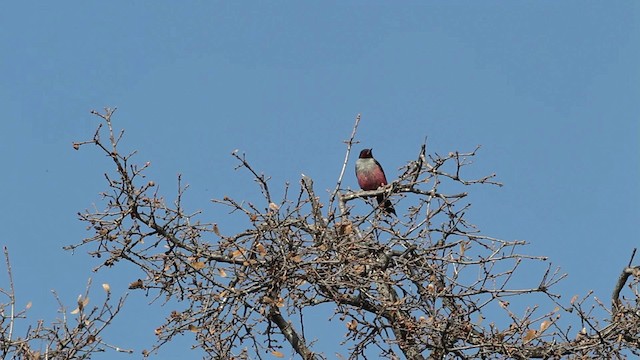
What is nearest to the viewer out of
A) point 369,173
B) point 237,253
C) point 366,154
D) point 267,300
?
point 267,300

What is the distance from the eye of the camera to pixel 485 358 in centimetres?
819

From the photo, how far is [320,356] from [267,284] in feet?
2.47

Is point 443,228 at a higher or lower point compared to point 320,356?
higher

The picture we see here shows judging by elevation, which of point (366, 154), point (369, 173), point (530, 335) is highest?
point (366, 154)

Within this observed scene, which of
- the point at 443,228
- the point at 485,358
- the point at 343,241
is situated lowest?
the point at 485,358

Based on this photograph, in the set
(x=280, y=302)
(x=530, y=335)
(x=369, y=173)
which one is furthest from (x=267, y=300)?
(x=369, y=173)

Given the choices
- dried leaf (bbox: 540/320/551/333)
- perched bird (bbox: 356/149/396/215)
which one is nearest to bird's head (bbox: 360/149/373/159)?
perched bird (bbox: 356/149/396/215)

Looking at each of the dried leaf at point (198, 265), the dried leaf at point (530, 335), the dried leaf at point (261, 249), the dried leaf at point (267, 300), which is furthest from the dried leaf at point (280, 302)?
the dried leaf at point (530, 335)

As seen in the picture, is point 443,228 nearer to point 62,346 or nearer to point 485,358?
point 485,358

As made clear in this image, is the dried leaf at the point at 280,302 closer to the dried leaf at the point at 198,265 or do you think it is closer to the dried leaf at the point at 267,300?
the dried leaf at the point at 267,300

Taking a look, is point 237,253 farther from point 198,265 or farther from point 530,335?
point 530,335

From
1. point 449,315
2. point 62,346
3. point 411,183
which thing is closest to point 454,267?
point 449,315

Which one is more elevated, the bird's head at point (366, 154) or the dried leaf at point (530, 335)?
the bird's head at point (366, 154)

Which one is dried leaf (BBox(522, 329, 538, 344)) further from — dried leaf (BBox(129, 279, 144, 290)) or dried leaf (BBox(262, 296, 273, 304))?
dried leaf (BBox(129, 279, 144, 290))
